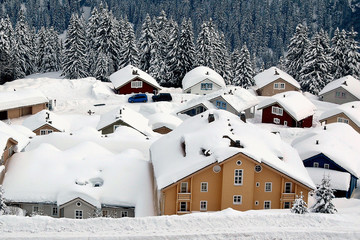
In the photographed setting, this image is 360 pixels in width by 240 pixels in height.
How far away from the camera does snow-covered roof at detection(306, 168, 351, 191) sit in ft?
132

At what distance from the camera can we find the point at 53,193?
33562 millimetres

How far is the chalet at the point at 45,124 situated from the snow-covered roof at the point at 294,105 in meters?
26.1

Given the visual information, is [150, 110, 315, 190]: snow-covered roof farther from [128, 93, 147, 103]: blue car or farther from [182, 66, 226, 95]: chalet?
[182, 66, 226, 95]: chalet

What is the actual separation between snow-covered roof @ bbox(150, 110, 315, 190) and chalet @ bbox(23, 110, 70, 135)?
709 inches

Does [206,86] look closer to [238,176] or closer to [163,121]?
[163,121]

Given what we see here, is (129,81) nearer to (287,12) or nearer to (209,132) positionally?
(209,132)

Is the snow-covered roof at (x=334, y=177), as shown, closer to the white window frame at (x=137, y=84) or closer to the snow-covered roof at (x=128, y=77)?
the snow-covered roof at (x=128, y=77)

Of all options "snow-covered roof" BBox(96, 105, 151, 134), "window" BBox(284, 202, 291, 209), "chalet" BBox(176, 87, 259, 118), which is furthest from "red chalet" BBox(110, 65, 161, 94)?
"window" BBox(284, 202, 291, 209)

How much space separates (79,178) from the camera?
114 ft

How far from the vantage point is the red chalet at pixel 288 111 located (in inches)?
2420

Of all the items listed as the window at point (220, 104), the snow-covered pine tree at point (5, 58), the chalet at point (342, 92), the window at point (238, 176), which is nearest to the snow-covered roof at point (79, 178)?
the window at point (238, 176)

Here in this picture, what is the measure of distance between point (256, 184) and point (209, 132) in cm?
503

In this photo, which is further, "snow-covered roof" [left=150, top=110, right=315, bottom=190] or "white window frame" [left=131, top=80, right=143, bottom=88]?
"white window frame" [left=131, top=80, right=143, bottom=88]

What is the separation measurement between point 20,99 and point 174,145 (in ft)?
108
